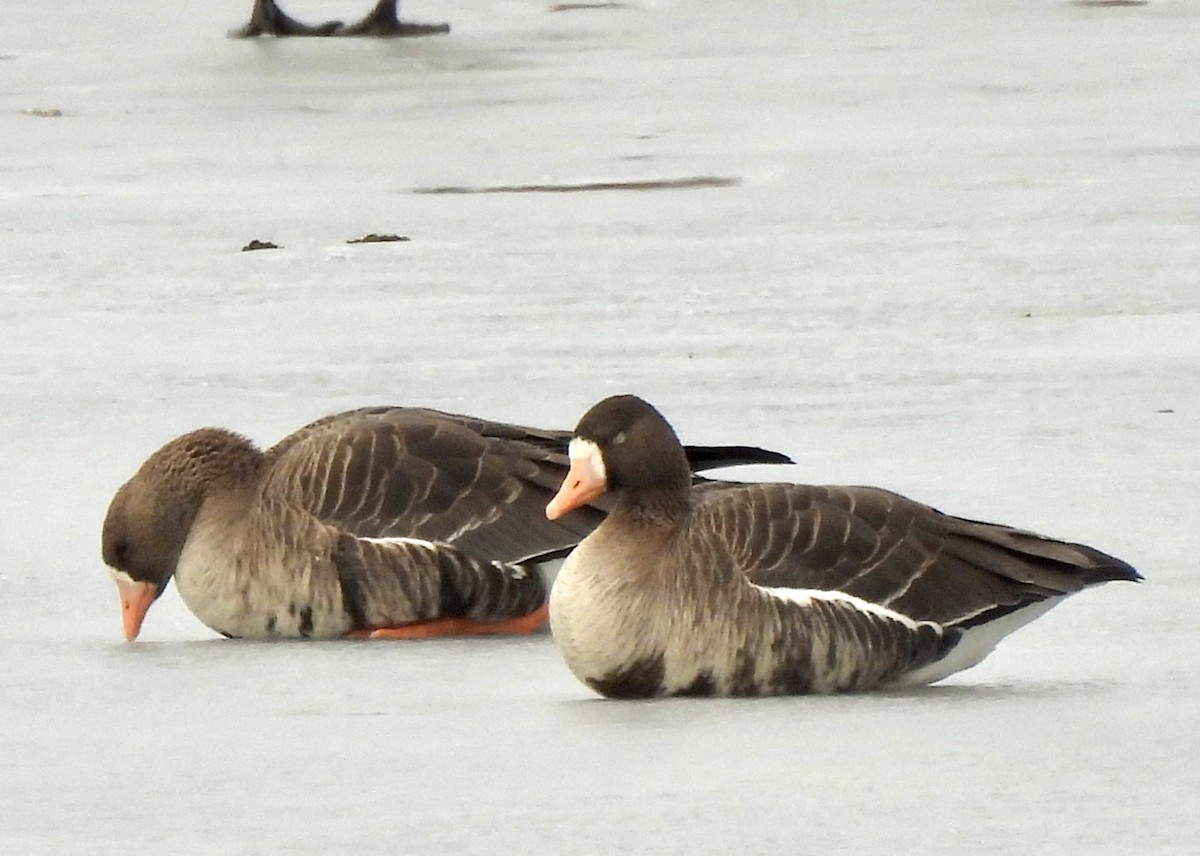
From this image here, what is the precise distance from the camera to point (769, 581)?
5625 mm

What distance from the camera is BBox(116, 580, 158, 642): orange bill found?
21.1ft

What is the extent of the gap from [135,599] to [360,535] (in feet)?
1.79

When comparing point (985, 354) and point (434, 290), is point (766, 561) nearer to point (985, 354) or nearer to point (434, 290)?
point (985, 354)

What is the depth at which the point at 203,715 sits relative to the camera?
547 centimetres

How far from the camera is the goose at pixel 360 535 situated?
645 centimetres

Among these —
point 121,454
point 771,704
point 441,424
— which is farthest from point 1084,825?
point 121,454

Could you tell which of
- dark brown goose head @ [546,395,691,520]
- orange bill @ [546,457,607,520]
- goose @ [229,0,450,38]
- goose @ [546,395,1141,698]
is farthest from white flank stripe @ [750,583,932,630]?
goose @ [229,0,450,38]

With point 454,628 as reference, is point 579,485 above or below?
above

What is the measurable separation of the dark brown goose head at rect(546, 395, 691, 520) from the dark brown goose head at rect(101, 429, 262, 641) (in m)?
1.20

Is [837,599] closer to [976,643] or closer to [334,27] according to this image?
[976,643]

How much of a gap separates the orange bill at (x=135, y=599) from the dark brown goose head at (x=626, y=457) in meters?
1.21

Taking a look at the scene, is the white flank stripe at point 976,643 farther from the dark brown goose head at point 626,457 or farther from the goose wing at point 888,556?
the dark brown goose head at point 626,457

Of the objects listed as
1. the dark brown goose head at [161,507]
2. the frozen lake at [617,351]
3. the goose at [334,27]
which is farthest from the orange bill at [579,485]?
the goose at [334,27]

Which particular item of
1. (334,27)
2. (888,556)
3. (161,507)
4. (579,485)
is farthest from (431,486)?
(334,27)
